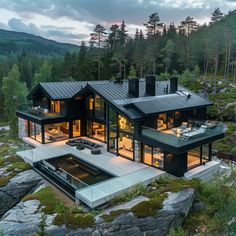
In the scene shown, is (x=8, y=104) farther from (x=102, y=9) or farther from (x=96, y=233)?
(x=96, y=233)

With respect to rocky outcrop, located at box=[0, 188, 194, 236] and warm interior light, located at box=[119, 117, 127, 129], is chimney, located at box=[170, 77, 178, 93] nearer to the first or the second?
warm interior light, located at box=[119, 117, 127, 129]

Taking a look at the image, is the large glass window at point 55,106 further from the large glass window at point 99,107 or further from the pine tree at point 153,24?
the pine tree at point 153,24

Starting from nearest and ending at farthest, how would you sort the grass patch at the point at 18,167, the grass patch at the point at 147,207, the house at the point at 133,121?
1. the grass patch at the point at 147,207
2. the house at the point at 133,121
3. the grass patch at the point at 18,167

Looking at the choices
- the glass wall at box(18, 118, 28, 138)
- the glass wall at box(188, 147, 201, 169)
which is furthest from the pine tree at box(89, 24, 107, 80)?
the glass wall at box(188, 147, 201, 169)

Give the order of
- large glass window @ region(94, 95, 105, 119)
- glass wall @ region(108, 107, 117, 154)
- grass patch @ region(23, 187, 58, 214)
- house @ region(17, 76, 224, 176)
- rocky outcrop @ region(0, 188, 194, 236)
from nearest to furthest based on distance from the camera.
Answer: rocky outcrop @ region(0, 188, 194, 236) < grass patch @ region(23, 187, 58, 214) < house @ region(17, 76, 224, 176) < glass wall @ region(108, 107, 117, 154) < large glass window @ region(94, 95, 105, 119)

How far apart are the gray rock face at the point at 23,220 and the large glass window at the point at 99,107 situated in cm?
948

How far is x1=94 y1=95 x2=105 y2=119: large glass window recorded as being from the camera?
1972 cm

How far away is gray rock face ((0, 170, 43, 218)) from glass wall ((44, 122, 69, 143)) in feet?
19.9

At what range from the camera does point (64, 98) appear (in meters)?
20.6

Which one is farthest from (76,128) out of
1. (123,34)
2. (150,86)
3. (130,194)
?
(123,34)

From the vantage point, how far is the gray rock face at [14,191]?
552 inches

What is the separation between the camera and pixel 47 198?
1238cm

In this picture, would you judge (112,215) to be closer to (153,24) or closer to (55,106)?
(55,106)

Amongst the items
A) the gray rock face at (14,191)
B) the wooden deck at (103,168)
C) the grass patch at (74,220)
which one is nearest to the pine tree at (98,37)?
the wooden deck at (103,168)
